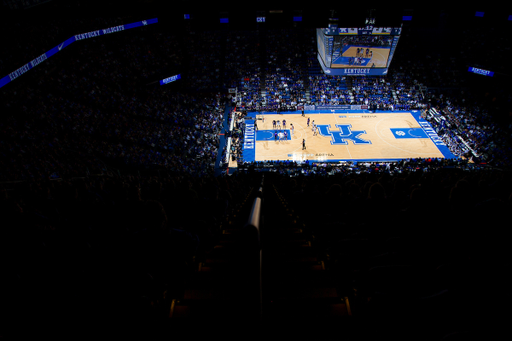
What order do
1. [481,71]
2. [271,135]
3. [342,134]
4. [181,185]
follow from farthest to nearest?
[481,71]
[271,135]
[342,134]
[181,185]

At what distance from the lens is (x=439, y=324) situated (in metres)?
1.99

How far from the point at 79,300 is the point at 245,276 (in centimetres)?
169

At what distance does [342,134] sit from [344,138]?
1.10m

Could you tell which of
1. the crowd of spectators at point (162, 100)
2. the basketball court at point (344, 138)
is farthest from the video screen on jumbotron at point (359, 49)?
the basketball court at point (344, 138)

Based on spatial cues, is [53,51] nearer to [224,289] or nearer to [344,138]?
[344,138]

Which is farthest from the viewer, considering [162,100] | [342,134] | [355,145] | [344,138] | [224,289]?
[162,100]

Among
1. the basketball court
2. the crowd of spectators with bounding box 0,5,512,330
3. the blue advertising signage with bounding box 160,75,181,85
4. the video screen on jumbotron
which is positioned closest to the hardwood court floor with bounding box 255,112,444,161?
the basketball court

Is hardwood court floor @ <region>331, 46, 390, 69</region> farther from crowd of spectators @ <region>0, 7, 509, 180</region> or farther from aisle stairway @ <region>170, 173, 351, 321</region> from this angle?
aisle stairway @ <region>170, 173, 351, 321</region>

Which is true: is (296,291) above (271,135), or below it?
below

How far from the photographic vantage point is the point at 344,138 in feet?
115

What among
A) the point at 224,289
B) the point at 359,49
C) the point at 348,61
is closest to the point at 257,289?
the point at 224,289

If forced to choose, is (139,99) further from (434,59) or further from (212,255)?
(434,59)

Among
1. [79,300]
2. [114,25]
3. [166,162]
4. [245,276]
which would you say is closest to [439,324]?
[245,276]

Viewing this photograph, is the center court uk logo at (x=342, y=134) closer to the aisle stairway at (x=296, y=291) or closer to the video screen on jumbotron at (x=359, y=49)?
the video screen on jumbotron at (x=359, y=49)
